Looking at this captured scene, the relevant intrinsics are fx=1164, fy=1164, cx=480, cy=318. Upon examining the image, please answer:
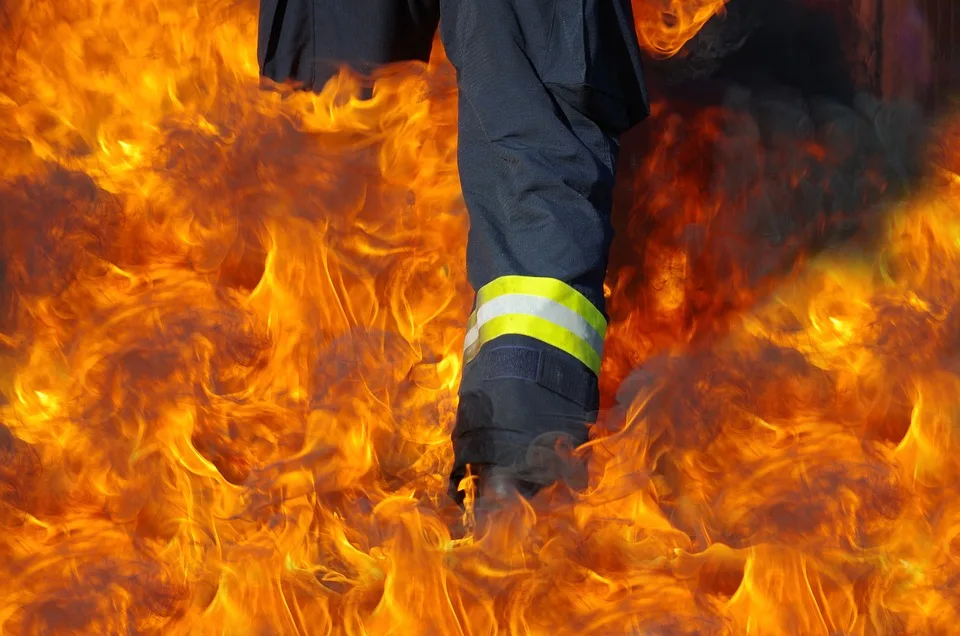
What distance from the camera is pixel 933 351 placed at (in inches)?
70.3

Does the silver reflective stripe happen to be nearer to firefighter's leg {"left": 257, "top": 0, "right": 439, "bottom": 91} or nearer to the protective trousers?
the protective trousers

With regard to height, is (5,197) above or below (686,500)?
above

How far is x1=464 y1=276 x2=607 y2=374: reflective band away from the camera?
4.73 ft

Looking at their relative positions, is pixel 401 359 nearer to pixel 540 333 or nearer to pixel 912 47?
pixel 540 333

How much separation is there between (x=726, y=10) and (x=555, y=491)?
1418 millimetres

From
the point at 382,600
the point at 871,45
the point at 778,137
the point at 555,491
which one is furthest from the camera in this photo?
the point at 871,45

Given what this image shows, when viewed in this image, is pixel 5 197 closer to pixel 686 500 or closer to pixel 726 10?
pixel 686 500

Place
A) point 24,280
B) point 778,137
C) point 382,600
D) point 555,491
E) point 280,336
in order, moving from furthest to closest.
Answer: point 778,137, point 24,280, point 280,336, point 555,491, point 382,600

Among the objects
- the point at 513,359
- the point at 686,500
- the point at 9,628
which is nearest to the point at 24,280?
the point at 9,628

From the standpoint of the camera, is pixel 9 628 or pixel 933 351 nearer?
pixel 9 628

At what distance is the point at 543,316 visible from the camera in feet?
4.72

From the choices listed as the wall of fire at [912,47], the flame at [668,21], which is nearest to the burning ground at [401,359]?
the flame at [668,21]

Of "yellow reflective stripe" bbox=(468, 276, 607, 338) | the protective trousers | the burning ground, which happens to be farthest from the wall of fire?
"yellow reflective stripe" bbox=(468, 276, 607, 338)

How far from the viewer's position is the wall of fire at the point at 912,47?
8.39ft
